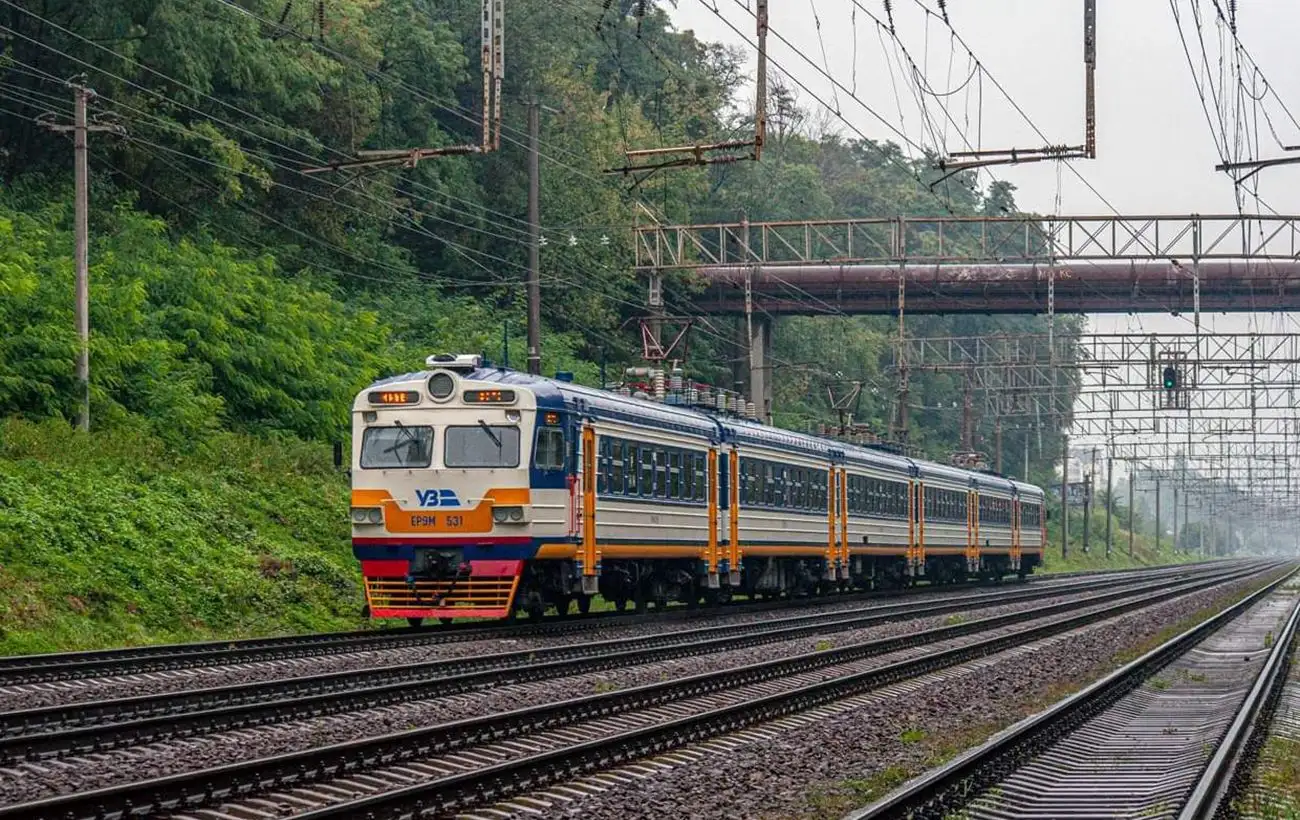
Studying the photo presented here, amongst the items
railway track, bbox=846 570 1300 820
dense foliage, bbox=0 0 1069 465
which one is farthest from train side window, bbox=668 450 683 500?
railway track, bbox=846 570 1300 820

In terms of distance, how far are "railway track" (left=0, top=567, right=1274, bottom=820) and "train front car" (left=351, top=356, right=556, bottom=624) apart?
4.48 metres

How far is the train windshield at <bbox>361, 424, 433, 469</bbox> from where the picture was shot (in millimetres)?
23281

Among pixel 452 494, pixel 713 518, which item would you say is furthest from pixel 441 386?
pixel 713 518

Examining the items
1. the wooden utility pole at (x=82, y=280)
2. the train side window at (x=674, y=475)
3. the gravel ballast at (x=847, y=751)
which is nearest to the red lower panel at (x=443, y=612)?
the train side window at (x=674, y=475)

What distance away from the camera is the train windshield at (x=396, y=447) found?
23.3m

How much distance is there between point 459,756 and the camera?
40.4 ft

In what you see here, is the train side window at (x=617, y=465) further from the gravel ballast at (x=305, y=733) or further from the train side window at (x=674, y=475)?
the gravel ballast at (x=305, y=733)

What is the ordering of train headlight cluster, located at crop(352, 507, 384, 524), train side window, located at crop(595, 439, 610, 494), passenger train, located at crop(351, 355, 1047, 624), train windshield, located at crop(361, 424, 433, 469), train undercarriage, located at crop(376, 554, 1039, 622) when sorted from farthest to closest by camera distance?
train side window, located at crop(595, 439, 610, 494), train undercarriage, located at crop(376, 554, 1039, 622), train windshield, located at crop(361, 424, 433, 469), train headlight cluster, located at crop(352, 507, 384, 524), passenger train, located at crop(351, 355, 1047, 624)

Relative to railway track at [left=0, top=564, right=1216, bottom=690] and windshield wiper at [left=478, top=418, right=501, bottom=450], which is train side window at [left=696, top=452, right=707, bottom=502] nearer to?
railway track at [left=0, top=564, right=1216, bottom=690]

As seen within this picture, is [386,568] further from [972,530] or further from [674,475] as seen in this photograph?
[972,530]

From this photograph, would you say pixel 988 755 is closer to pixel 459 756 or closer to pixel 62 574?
pixel 459 756

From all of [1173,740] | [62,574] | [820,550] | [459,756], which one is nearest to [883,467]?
[820,550]

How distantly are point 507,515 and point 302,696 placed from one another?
754cm

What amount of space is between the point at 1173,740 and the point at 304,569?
49.6 feet
